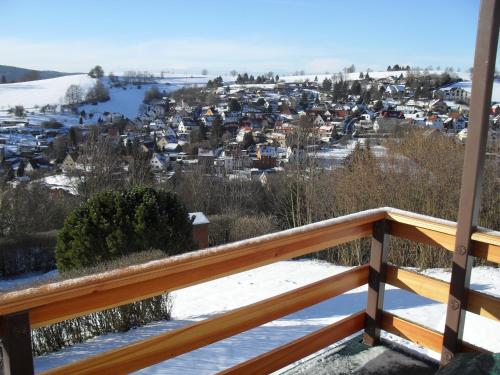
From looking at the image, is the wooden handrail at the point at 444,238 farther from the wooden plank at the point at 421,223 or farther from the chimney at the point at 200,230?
the chimney at the point at 200,230

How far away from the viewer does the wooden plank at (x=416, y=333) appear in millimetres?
2086

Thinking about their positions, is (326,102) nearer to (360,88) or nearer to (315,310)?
(360,88)

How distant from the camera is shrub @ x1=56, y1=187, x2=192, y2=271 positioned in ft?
27.7

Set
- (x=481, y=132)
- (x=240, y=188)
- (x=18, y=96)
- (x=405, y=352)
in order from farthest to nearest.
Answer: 1. (x=18, y=96)
2. (x=240, y=188)
3. (x=405, y=352)
4. (x=481, y=132)

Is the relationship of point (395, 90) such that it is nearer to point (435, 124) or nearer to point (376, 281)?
point (435, 124)

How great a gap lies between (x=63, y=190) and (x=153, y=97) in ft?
153

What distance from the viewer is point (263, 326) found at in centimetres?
462

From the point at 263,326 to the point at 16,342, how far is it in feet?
12.2

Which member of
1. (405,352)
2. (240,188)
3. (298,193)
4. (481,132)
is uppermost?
(481,132)

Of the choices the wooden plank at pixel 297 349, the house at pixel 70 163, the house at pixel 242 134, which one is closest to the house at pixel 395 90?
the house at pixel 242 134

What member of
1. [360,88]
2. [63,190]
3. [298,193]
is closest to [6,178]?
[63,190]

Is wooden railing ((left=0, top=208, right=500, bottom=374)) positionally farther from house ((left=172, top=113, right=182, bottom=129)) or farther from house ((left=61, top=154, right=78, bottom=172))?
house ((left=172, top=113, right=182, bottom=129))

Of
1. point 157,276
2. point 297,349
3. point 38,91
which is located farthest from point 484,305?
point 38,91

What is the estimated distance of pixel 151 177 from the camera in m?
23.6
